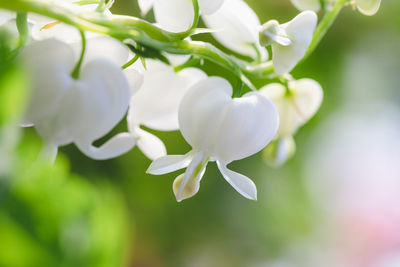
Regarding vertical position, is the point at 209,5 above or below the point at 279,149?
above

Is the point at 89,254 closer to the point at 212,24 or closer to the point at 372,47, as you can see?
the point at 212,24

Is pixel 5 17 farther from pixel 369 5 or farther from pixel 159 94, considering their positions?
pixel 369 5

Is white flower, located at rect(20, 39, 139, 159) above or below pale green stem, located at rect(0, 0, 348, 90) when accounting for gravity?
below

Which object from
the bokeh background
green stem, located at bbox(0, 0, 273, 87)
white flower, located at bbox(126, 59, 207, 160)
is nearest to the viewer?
green stem, located at bbox(0, 0, 273, 87)

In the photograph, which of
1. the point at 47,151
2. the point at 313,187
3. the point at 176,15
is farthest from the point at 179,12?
the point at 313,187

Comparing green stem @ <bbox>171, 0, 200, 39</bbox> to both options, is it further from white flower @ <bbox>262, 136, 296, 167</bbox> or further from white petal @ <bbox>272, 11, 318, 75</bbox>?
white flower @ <bbox>262, 136, 296, 167</bbox>

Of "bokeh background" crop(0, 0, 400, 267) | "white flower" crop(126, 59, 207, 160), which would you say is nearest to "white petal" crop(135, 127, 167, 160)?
"white flower" crop(126, 59, 207, 160)

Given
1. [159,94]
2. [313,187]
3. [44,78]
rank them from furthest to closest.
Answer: [313,187] → [159,94] → [44,78]
